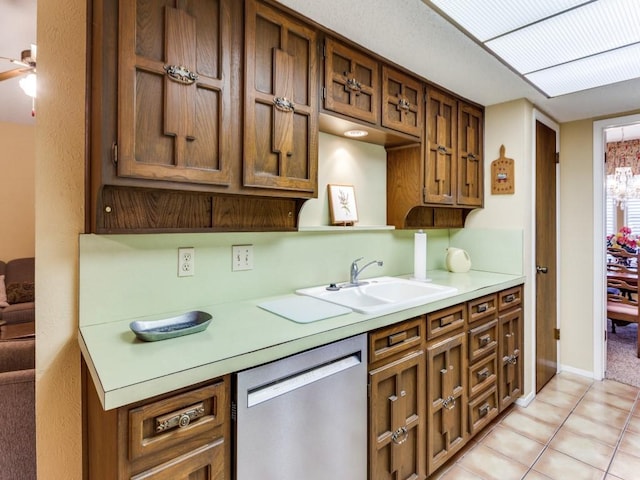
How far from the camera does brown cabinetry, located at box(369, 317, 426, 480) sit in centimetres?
144

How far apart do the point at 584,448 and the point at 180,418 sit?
7.58 feet

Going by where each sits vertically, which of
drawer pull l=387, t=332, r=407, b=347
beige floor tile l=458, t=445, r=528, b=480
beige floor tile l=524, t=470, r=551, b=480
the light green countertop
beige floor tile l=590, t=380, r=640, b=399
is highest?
the light green countertop

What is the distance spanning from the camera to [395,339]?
1.52 m

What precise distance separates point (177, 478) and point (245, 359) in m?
0.33

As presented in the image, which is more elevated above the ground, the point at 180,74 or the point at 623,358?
the point at 180,74

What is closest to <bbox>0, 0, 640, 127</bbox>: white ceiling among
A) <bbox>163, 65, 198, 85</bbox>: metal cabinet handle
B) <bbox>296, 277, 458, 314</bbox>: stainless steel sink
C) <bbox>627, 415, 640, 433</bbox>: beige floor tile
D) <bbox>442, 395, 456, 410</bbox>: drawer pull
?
<bbox>163, 65, 198, 85</bbox>: metal cabinet handle

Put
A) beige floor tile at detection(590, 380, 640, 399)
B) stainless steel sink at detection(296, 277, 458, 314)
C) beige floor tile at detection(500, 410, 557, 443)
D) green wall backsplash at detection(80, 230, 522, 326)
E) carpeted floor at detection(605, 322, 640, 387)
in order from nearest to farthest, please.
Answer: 1. green wall backsplash at detection(80, 230, 522, 326)
2. stainless steel sink at detection(296, 277, 458, 314)
3. beige floor tile at detection(500, 410, 557, 443)
4. beige floor tile at detection(590, 380, 640, 399)
5. carpeted floor at detection(605, 322, 640, 387)

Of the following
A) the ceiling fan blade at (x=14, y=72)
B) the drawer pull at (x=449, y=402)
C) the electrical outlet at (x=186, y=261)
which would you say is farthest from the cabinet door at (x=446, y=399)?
the ceiling fan blade at (x=14, y=72)

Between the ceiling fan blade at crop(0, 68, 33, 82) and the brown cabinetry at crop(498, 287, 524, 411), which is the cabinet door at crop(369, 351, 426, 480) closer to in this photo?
the brown cabinetry at crop(498, 287, 524, 411)

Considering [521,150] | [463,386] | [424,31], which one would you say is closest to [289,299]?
[463,386]

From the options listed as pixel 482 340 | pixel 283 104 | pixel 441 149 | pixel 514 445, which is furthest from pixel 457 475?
pixel 283 104

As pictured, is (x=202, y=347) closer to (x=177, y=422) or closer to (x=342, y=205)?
(x=177, y=422)

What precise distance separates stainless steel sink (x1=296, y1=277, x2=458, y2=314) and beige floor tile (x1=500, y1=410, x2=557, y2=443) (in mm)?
1064

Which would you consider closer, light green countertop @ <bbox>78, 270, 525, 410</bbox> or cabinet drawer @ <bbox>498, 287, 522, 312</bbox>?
light green countertop @ <bbox>78, 270, 525, 410</bbox>
